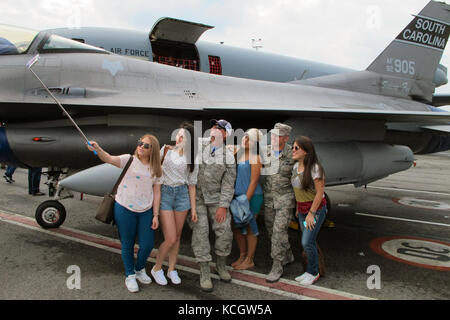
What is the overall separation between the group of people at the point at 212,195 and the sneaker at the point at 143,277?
12 mm

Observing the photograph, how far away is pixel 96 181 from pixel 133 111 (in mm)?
1265

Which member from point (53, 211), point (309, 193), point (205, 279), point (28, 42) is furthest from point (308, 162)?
point (28, 42)

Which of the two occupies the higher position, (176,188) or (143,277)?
(176,188)

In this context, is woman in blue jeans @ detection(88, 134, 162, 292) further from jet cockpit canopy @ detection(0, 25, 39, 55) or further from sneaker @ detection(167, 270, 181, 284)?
jet cockpit canopy @ detection(0, 25, 39, 55)

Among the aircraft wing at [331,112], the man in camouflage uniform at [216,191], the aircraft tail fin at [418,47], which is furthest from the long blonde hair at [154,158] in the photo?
the aircraft tail fin at [418,47]

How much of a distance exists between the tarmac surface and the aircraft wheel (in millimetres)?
145

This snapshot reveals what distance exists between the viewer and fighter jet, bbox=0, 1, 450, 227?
17.5 feet

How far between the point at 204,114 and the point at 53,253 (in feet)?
10.3

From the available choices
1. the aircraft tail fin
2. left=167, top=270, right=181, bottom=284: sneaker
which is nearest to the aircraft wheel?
left=167, top=270, right=181, bottom=284: sneaker

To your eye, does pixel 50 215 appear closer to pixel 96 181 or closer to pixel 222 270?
pixel 96 181

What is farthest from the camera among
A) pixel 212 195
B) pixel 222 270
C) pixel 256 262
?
pixel 256 262

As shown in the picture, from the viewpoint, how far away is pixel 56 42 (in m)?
5.79

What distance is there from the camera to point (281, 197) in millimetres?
4191

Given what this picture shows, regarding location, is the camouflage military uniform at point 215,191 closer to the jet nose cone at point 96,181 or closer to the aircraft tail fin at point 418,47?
the jet nose cone at point 96,181
